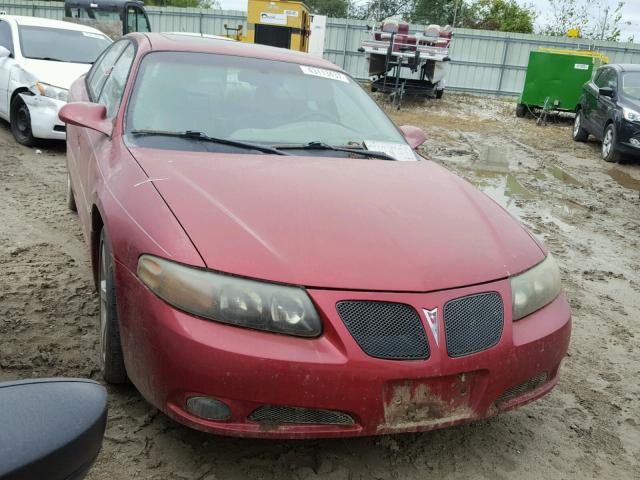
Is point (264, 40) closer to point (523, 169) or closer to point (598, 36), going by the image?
point (523, 169)

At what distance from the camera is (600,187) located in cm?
834

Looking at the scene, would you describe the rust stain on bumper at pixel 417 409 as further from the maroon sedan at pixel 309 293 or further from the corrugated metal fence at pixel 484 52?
the corrugated metal fence at pixel 484 52

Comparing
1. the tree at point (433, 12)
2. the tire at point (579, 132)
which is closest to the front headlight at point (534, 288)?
the tire at point (579, 132)

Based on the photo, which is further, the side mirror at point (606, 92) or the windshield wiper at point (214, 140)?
the side mirror at point (606, 92)

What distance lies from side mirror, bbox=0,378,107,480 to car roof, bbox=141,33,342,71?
2956 millimetres

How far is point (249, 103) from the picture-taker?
11.2 feet

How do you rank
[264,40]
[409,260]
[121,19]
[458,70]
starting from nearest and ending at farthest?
[409,260], [121,19], [264,40], [458,70]

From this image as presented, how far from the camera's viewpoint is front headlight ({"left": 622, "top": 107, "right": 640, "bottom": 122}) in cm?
948

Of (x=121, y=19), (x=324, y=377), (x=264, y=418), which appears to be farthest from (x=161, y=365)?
(x=121, y=19)

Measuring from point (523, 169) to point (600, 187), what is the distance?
1.17 meters

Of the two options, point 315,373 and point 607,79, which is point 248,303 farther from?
point 607,79

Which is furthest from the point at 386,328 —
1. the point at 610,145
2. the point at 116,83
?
the point at 610,145

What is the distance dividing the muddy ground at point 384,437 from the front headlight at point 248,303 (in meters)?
0.64

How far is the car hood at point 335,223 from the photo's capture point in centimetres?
208
